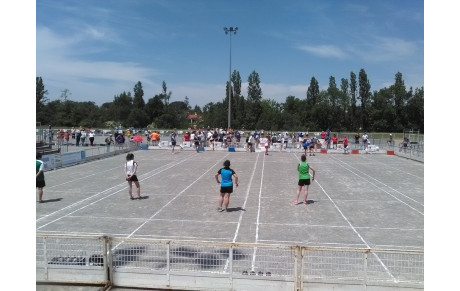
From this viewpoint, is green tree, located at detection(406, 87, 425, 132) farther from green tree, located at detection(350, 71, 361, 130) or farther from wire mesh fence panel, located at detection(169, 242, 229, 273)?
wire mesh fence panel, located at detection(169, 242, 229, 273)

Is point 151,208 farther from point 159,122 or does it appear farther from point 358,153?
point 159,122

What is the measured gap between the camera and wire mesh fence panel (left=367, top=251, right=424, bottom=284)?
19.6 feet

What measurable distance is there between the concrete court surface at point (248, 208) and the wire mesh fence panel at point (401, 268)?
1663 mm

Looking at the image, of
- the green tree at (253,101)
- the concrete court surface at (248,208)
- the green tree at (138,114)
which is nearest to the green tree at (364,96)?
the green tree at (253,101)

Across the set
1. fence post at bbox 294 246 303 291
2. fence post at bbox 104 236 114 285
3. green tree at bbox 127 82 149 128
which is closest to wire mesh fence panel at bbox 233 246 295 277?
fence post at bbox 294 246 303 291

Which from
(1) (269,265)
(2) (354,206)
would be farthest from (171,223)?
(2) (354,206)

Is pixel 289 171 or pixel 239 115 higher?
pixel 239 115

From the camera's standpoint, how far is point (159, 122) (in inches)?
3802

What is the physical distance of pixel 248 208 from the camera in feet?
41.2

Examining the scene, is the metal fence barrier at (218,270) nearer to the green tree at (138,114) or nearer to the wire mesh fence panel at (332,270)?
the wire mesh fence panel at (332,270)

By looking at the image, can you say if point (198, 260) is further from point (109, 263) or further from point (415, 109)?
point (415, 109)

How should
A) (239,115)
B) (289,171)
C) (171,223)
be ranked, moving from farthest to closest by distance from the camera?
(239,115)
(289,171)
(171,223)

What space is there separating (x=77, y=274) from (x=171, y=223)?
4.42m
